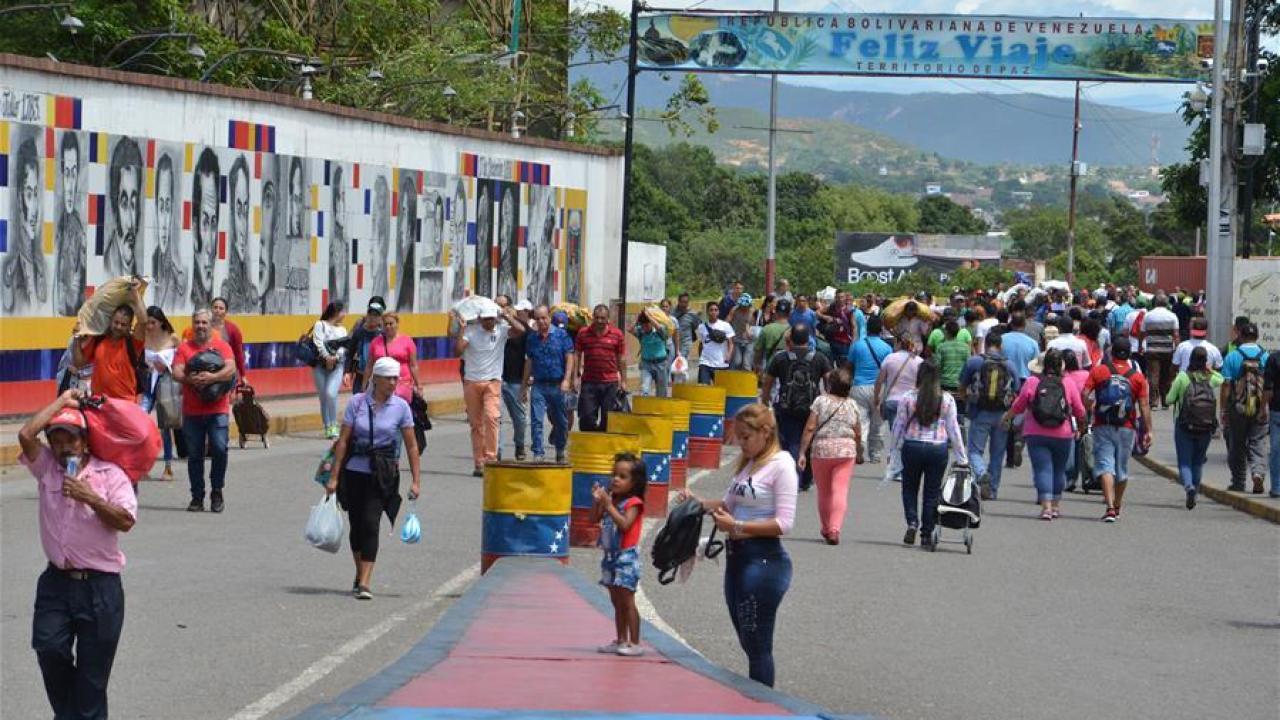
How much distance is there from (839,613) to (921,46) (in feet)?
118

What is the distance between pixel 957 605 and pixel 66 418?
291 inches

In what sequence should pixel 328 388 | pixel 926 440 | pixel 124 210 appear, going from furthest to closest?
pixel 124 210 < pixel 328 388 < pixel 926 440

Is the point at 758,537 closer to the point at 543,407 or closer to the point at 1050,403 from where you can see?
the point at 1050,403

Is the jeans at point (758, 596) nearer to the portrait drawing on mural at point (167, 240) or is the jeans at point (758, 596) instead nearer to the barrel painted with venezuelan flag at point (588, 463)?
the barrel painted with venezuelan flag at point (588, 463)

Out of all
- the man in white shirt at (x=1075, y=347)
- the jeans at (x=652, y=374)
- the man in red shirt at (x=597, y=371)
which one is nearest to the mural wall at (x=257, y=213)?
the jeans at (x=652, y=374)

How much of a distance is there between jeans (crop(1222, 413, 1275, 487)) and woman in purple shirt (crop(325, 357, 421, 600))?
458 inches

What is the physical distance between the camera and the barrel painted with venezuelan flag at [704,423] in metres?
23.8

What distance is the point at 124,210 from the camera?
2888 cm

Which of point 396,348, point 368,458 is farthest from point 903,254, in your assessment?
point 368,458

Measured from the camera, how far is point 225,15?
60469mm

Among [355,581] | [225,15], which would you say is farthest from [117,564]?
[225,15]

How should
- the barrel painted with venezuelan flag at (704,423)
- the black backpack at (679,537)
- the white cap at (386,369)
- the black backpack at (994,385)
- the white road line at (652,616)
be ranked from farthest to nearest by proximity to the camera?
the barrel painted with venezuelan flag at (704,423) → the black backpack at (994,385) → the white cap at (386,369) → the white road line at (652,616) → the black backpack at (679,537)

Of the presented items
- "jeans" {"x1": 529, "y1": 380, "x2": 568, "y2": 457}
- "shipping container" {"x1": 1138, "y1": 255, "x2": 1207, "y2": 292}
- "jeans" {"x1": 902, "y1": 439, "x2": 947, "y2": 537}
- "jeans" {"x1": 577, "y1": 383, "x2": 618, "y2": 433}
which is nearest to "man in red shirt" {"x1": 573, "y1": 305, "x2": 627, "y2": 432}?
"jeans" {"x1": 577, "y1": 383, "x2": 618, "y2": 433}

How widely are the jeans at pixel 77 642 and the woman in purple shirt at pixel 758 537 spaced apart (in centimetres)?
276
